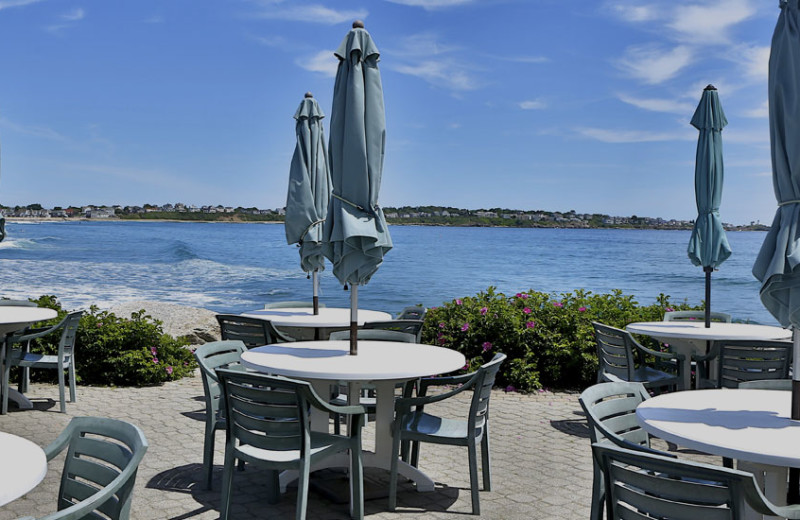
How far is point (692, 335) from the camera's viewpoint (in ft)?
19.4

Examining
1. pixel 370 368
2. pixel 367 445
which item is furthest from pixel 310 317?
pixel 370 368

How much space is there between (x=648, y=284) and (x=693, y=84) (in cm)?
1459

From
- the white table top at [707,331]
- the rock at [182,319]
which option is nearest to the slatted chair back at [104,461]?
the white table top at [707,331]

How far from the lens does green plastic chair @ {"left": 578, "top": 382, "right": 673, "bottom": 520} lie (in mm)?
2885

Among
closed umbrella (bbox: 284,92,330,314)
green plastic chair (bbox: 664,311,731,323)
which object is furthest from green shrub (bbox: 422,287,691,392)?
closed umbrella (bbox: 284,92,330,314)

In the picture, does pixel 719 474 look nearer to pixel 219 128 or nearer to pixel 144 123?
Result: pixel 219 128

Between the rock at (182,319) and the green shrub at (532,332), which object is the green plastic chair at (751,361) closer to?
the green shrub at (532,332)

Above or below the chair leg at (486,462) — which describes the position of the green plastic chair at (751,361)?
above

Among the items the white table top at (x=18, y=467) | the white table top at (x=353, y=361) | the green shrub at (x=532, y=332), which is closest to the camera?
the white table top at (x=18, y=467)

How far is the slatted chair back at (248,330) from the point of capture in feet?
19.5

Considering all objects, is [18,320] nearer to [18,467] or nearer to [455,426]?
[455,426]

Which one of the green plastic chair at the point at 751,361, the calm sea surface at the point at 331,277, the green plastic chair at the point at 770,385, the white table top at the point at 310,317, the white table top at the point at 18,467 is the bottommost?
the calm sea surface at the point at 331,277

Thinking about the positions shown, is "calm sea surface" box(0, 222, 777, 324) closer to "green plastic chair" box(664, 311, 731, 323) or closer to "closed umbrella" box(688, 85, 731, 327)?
"green plastic chair" box(664, 311, 731, 323)

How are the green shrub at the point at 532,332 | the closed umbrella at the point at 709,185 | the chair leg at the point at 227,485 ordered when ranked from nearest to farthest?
the chair leg at the point at 227,485, the closed umbrella at the point at 709,185, the green shrub at the point at 532,332
